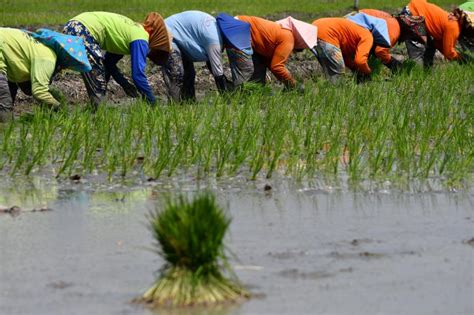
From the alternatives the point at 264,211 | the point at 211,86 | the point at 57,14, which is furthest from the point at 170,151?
the point at 57,14

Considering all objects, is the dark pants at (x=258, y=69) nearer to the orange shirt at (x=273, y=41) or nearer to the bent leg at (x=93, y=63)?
the orange shirt at (x=273, y=41)

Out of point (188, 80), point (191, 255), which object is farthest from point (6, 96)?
point (191, 255)

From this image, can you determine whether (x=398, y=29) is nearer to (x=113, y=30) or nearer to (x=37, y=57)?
(x=113, y=30)

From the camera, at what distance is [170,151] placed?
767 centimetres

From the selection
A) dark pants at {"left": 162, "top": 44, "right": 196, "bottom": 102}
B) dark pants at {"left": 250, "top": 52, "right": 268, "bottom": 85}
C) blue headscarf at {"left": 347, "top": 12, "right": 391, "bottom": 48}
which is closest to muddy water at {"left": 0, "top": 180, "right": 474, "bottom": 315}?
dark pants at {"left": 162, "top": 44, "right": 196, "bottom": 102}

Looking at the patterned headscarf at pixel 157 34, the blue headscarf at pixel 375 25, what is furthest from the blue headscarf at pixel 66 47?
the blue headscarf at pixel 375 25

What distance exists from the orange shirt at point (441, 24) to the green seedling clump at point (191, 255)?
28.2 feet

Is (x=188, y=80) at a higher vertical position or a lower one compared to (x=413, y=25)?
lower

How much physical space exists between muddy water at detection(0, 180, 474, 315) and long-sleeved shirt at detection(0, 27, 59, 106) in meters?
1.75

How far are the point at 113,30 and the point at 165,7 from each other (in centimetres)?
872

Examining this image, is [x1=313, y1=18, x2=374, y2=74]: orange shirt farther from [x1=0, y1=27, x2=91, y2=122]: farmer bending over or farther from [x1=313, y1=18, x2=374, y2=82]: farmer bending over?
[x1=0, y1=27, x2=91, y2=122]: farmer bending over

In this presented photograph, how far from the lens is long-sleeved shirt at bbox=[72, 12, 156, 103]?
9.41m

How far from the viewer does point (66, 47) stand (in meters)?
8.65

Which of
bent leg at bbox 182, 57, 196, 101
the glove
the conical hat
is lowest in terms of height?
the glove
